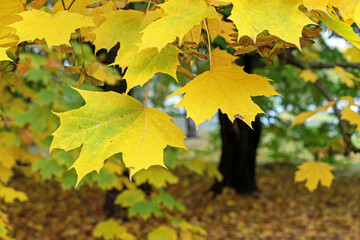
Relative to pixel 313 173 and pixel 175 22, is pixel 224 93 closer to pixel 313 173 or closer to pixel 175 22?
pixel 175 22

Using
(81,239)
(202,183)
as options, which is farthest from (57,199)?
(202,183)

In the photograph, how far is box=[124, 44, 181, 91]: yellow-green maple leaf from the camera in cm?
113

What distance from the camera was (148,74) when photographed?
113cm

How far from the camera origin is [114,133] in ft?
3.83

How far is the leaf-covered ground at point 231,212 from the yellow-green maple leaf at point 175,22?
196 inches

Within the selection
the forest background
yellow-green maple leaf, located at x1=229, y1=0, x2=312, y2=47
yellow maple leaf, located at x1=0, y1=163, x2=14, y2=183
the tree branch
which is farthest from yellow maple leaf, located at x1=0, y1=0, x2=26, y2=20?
yellow maple leaf, located at x1=0, y1=163, x2=14, y2=183

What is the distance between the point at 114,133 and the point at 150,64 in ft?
0.83

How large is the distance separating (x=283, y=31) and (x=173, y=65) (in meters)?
0.38

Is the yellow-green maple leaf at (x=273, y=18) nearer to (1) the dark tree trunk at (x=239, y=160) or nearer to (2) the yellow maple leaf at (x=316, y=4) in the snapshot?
(2) the yellow maple leaf at (x=316, y=4)

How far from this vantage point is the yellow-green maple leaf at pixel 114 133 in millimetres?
1138

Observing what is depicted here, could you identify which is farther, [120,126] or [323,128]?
[323,128]

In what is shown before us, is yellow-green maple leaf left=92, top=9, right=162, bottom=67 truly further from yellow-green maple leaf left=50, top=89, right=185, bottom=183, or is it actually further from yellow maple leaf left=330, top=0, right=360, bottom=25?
yellow maple leaf left=330, top=0, right=360, bottom=25

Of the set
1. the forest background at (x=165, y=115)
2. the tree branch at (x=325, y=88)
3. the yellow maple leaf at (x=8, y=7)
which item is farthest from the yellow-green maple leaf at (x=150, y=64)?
the tree branch at (x=325, y=88)

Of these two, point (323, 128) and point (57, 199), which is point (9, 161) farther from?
point (323, 128)
